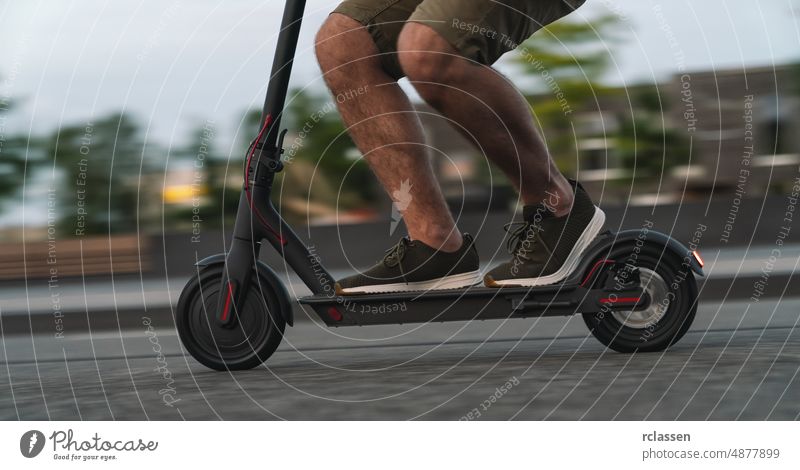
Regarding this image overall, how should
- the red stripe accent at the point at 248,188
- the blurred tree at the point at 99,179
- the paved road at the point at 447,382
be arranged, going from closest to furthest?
the paved road at the point at 447,382, the red stripe accent at the point at 248,188, the blurred tree at the point at 99,179

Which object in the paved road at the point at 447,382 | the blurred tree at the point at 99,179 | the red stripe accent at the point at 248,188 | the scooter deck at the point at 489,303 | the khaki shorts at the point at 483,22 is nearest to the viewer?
the paved road at the point at 447,382

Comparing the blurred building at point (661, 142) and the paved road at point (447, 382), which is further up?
the paved road at point (447, 382)

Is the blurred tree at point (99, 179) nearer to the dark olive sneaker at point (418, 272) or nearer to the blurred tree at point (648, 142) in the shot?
the dark olive sneaker at point (418, 272)

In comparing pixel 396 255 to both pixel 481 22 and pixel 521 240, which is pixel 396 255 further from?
pixel 481 22

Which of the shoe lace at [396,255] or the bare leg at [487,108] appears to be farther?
the shoe lace at [396,255]

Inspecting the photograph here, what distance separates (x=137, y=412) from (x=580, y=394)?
4.03 ft

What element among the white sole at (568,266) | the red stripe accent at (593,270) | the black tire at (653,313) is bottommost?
the black tire at (653,313)

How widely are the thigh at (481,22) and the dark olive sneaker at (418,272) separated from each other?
2.11 feet

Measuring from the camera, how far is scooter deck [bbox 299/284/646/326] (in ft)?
11.9

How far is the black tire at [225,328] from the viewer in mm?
3779

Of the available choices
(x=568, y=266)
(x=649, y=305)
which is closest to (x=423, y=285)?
(x=568, y=266)

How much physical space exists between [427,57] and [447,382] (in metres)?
1.00
